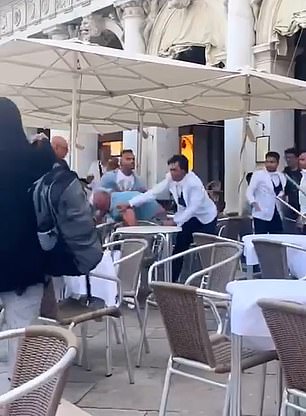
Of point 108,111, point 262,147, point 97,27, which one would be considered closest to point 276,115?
point 262,147

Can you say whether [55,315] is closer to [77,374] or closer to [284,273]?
[77,374]

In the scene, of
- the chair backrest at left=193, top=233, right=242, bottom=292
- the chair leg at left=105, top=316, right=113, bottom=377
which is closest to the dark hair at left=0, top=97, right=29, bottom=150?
the chair backrest at left=193, top=233, right=242, bottom=292

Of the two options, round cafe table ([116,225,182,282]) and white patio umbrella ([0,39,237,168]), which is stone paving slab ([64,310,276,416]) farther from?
white patio umbrella ([0,39,237,168])

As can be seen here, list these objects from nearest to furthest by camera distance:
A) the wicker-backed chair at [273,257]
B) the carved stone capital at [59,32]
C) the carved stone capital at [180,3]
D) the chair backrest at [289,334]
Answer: the chair backrest at [289,334] → the wicker-backed chair at [273,257] → the carved stone capital at [180,3] → the carved stone capital at [59,32]

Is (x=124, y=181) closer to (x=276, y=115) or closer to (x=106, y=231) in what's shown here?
(x=106, y=231)

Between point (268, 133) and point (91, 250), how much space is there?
34.4 feet

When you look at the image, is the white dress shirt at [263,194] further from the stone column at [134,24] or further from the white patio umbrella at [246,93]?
the stone column at [134,24]

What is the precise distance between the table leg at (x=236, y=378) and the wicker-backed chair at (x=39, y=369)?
1.09 meters

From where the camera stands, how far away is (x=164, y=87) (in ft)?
32.7

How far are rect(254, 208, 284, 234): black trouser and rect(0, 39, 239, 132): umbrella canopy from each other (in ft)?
6.54

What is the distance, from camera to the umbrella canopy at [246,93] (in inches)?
409

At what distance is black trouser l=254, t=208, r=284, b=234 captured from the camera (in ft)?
34.6

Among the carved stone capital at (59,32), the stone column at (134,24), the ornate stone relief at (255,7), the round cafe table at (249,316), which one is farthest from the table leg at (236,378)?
the carved stone capital at (59,32)

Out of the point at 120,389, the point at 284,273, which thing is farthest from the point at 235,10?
the point at 120,389
